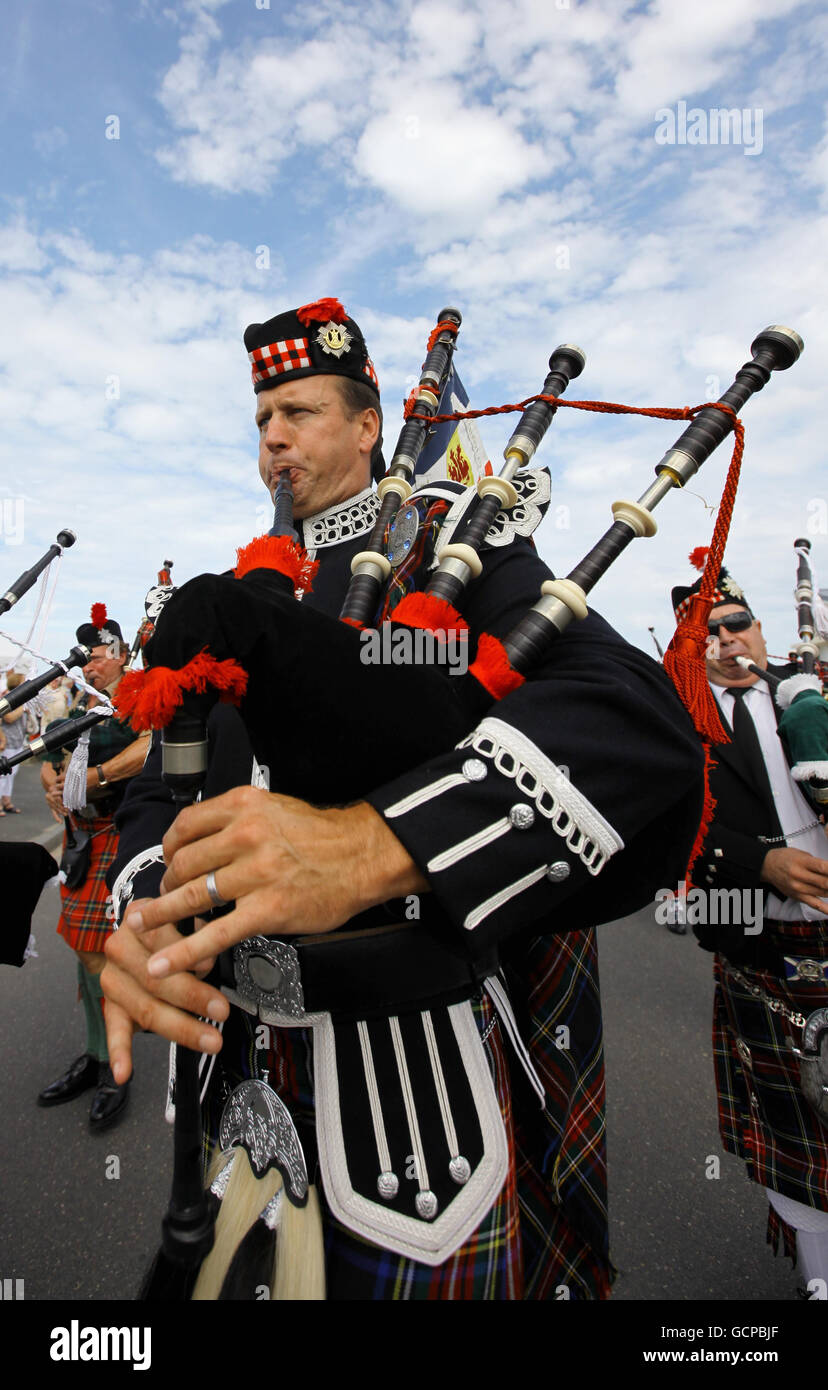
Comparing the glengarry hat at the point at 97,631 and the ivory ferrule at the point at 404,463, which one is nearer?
the ivory ferrule at the point at 404,463

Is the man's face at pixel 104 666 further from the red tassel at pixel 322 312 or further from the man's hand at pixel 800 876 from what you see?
the man's hand at pixel 800 876

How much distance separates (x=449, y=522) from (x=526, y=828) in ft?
2.08

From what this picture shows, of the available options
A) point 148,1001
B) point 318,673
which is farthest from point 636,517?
point 148,1001

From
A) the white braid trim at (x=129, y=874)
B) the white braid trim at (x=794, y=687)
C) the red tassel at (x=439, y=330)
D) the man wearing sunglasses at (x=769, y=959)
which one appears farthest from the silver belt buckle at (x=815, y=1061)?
the red tassel at (x=439, y=330)

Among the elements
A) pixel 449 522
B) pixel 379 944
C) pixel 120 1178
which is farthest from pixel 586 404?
pixel 120 1178

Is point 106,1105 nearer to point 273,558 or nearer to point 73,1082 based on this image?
point 73,1082

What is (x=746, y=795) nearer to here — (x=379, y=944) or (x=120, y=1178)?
(x=379, y=944)

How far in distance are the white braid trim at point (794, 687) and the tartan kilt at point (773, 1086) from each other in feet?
3.03

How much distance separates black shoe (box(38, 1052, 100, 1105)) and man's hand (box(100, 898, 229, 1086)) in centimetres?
352

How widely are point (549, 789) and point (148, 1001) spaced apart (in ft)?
1.90

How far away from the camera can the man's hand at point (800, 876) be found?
104 inches

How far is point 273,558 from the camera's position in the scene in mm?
1130

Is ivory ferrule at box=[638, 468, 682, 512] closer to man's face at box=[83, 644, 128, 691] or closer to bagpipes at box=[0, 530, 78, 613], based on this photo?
bagpipes at box=[0, 530, 78, 613]
